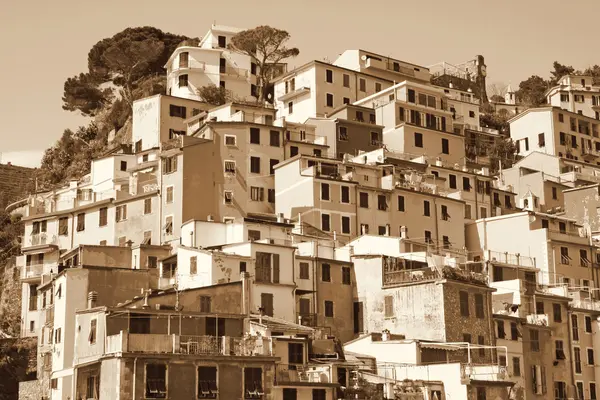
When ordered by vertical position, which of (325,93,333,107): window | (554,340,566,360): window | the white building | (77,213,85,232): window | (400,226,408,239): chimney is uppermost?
the white building

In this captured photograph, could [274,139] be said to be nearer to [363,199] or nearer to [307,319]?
[363,199]

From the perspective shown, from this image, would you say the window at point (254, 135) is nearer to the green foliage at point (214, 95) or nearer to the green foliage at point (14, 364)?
the green foliage at point (214, 95)

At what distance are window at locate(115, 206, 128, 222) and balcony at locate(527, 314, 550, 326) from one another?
26.3 metres

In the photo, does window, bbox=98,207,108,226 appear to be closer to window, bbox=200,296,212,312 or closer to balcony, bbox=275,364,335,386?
window, bbox=200,296,212,312

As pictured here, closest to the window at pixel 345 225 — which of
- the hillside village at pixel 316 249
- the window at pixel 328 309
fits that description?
the hillside village at pixel 316 249

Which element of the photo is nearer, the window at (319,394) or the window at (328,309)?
the window at (319,394)

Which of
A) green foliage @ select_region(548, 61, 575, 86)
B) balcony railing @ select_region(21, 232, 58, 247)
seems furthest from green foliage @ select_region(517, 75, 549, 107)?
balcony railing @ select_region(21, 232, 58, 247)

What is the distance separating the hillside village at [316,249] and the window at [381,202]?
113 mm

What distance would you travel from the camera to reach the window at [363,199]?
67625 millimetres

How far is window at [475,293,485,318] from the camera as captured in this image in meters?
54.9

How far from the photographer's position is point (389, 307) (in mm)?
55656

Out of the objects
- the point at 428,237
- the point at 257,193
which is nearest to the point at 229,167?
the point at 257,193

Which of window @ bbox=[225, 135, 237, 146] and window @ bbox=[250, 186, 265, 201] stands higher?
window @ bbox=[225, 135, 237, 146]

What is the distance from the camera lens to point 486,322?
5522 centimetres
